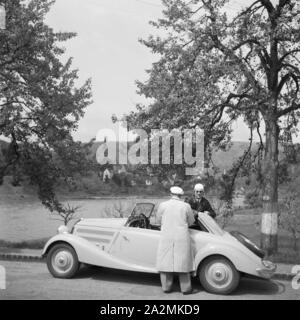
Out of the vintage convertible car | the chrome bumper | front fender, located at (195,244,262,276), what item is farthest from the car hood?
the chrome bumper

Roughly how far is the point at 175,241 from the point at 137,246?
0.88 m

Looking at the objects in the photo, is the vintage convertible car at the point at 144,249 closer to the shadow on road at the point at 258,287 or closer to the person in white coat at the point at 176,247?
the person in white coat at the point at 176,247

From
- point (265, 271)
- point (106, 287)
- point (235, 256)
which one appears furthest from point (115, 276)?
point (265, 271)

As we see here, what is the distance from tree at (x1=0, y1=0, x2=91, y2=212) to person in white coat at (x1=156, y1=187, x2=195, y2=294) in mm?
10501

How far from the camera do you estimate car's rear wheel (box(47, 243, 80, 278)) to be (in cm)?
985

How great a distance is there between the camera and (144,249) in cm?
945

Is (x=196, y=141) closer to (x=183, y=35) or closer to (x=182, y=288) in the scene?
(x=183, y=35)

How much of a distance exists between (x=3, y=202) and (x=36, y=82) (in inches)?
2343

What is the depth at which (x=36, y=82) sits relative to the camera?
61.2ft

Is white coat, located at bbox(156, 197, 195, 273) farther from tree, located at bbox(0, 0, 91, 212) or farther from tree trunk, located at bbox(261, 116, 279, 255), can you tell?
tree, located at bbox(0, 0, 91, 212)

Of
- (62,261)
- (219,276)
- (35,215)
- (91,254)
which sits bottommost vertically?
(35,215)

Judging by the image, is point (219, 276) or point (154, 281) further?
point (154, 281)

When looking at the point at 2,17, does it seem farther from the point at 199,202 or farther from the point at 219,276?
the point at 219,276

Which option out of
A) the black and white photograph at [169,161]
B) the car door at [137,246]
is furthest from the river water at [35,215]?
the car door at [137,246]
